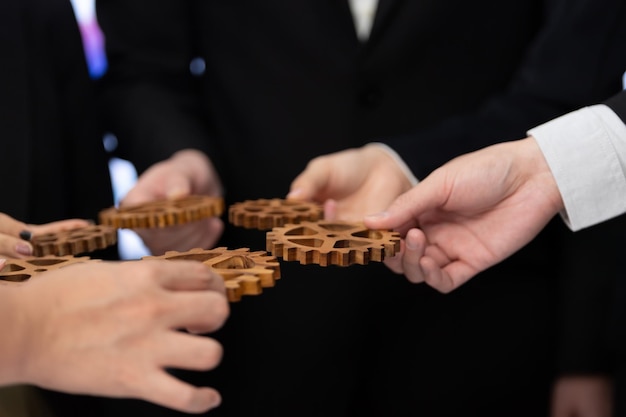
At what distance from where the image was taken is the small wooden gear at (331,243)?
0.88m

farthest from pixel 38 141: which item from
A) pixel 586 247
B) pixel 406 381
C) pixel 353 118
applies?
pixel 586 247

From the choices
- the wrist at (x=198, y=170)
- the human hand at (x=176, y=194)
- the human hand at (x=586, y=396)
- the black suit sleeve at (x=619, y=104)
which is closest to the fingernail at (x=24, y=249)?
the human hand at (x=176, y=194)

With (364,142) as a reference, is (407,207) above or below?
below

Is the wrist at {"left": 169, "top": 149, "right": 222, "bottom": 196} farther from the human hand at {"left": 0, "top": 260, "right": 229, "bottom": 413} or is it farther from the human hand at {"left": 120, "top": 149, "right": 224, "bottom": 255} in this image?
the human hand at {"left": 0, "top": 260, "right": 229, "bottom": 413}

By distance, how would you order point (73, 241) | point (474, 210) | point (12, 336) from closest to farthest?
point (12, 336) → point (73, 241) → point (474, 210)

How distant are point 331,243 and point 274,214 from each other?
212mm

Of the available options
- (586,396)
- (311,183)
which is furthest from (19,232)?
(586,396)

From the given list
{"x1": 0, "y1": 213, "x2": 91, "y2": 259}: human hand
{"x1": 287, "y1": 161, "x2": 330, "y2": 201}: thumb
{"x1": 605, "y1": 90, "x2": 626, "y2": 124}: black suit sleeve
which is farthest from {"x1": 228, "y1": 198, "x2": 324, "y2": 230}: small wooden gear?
{"x1": 605, "y1": 90, "x2": 626, "y2": 124}: black suit sleeve

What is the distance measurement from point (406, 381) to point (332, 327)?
195 mm

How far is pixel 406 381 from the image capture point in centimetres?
135

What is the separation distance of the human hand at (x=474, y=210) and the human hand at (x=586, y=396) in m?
0.39

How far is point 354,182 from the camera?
121 centimetres

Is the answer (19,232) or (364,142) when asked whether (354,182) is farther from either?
(19,232)

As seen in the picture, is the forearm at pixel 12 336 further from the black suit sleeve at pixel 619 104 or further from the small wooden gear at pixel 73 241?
the black suit sleeve at pixel 619 104
